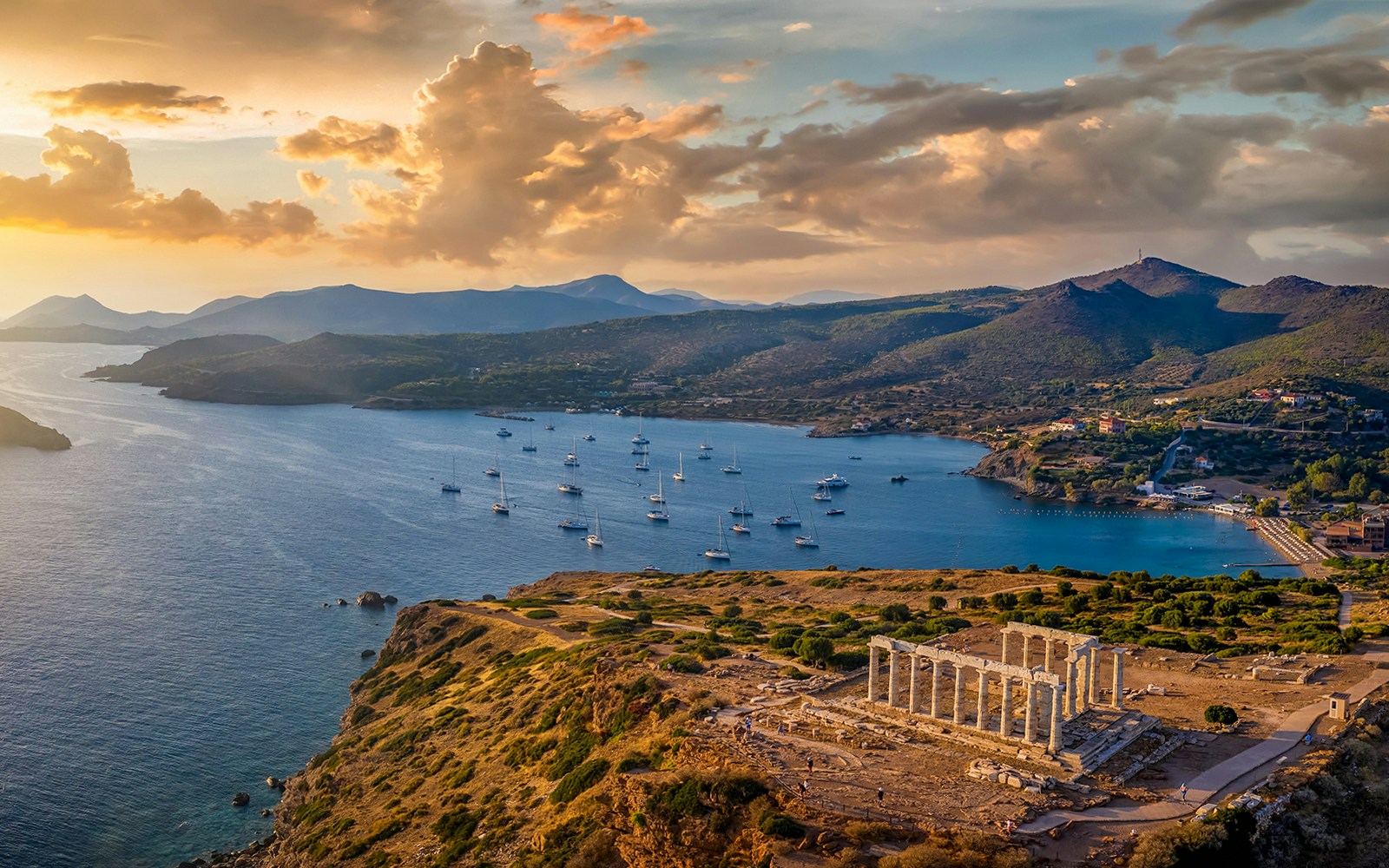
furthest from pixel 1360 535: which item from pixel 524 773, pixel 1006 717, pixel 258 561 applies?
pixel 258 561

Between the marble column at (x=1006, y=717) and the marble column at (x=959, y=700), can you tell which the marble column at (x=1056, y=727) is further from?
the marble column at (x=959, y=700)

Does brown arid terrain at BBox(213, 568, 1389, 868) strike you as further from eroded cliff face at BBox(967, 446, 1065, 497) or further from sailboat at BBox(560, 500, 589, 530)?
eroded cliff face at BBox(967, 446, 1065, 497)

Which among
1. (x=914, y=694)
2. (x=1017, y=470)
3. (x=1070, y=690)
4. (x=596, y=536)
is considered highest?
(x=1070, y=690)

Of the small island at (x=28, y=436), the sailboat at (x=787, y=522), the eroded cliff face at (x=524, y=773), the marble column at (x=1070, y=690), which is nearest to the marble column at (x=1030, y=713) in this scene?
the marble column at (x=1070, y=690)

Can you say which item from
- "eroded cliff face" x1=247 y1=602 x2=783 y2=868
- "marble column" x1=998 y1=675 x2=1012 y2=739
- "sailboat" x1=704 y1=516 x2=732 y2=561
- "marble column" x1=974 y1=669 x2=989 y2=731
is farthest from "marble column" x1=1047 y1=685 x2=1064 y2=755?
"sailboat" x1=704 y1=516 x2=732 y2=561

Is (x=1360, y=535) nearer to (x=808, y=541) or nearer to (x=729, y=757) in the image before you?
(x=808, y=541)

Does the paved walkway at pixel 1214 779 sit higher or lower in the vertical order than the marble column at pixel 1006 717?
lower

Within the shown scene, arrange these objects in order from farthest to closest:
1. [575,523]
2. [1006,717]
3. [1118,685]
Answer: [575,523] < [1118,685] < [1006,717]
